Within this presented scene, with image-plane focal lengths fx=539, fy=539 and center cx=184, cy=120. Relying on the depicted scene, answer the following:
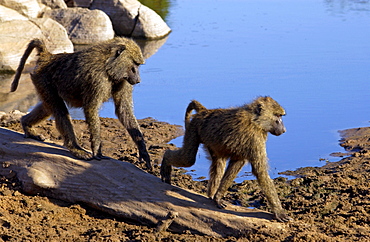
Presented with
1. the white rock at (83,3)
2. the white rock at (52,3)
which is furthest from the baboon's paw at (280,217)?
the white rock at (83,3)

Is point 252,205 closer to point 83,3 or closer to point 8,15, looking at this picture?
point 8,15

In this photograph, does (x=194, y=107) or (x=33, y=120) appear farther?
(x=33, y=120)

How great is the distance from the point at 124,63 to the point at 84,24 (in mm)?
10537

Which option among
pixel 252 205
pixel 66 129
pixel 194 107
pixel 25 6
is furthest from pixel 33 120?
pixel 25 6

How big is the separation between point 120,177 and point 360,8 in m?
20.9

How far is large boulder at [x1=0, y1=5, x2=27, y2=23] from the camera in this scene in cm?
1368

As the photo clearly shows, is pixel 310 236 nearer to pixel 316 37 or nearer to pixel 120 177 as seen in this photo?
pixel 120 177

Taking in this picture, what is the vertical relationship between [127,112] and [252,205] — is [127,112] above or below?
below

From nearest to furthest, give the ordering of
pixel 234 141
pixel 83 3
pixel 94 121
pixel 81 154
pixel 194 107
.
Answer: pixel 234 141 → pixel 94 121 → pixel 81 154 → pixel 194 107 → pixel 83 3

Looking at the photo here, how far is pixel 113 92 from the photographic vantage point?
6.45m

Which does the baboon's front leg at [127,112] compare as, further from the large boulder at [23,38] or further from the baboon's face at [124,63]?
the large boulder at [23,38]

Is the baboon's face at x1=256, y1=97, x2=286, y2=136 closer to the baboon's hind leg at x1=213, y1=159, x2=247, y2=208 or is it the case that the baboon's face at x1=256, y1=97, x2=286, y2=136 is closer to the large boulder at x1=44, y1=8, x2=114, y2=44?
the baboon's hind leg at x1=213, y1=159, x2=247, y2=208

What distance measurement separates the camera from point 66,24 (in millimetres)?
16188

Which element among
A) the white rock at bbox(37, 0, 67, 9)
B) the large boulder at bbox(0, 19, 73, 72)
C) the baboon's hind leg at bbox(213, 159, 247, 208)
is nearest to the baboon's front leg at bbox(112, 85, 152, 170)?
the baboon's hind leg at bbox(213, 159, 247, 208)
